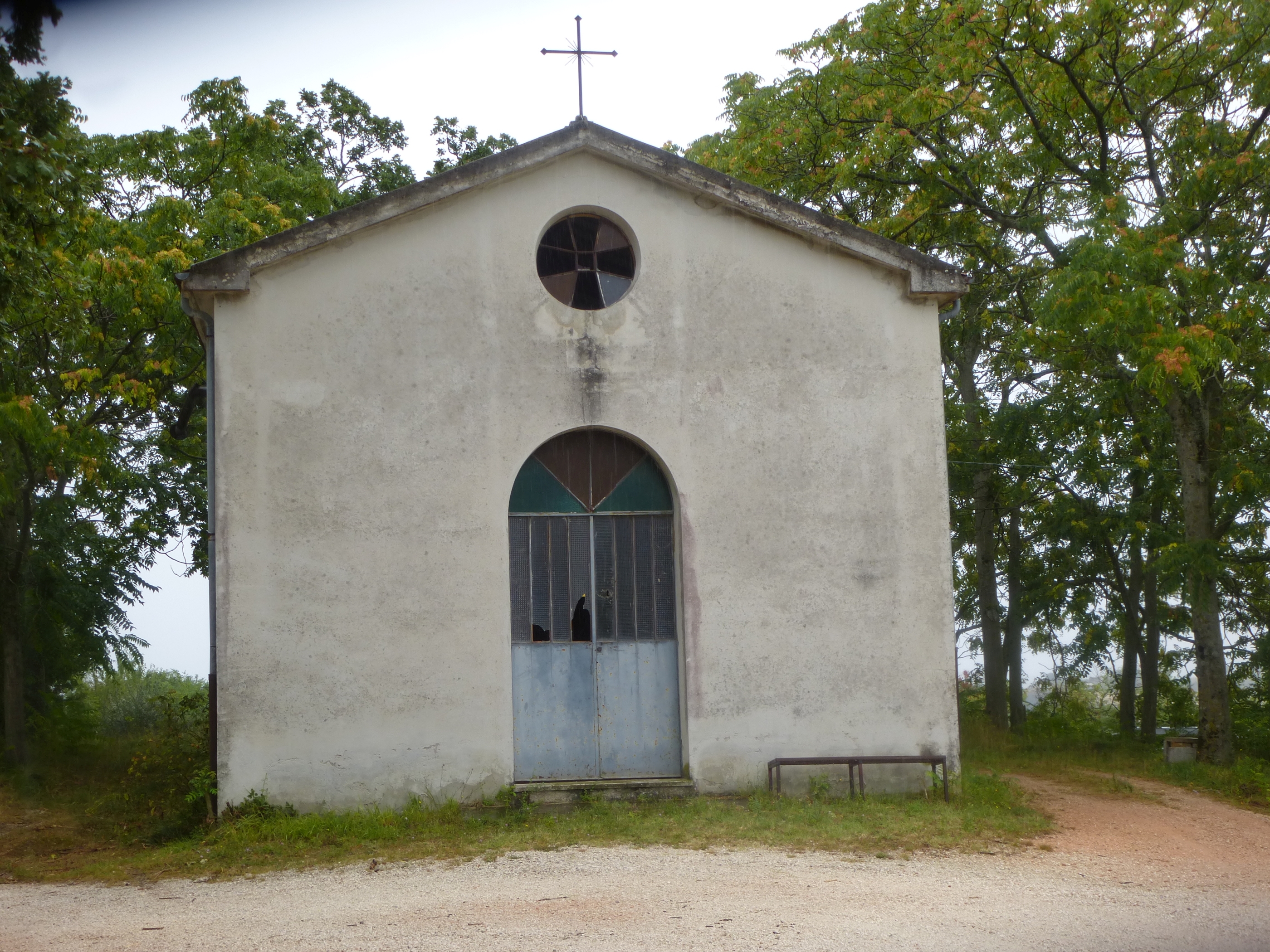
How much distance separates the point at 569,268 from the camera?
36.3 feet

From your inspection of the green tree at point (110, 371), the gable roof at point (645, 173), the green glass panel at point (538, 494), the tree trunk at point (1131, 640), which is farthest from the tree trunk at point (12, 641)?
the tree trunk at point (1131, 640)

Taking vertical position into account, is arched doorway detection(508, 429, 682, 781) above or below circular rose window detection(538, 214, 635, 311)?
below

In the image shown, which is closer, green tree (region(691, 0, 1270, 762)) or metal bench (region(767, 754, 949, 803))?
metal bench (region(767, 754, 949, 803))

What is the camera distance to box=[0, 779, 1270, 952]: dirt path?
666cm

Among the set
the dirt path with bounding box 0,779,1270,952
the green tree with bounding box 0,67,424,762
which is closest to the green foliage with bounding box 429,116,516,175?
the green tree with bounding box 0,67,424,762

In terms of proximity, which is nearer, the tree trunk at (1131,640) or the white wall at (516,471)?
the white wall at (516,471)

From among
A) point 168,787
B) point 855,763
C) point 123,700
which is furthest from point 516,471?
point 123,700

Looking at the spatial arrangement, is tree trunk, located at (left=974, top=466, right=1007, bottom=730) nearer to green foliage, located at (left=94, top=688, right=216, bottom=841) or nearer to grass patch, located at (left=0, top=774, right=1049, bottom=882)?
grass patch, located at (left=0, top=774, right=1049, bottom=882)

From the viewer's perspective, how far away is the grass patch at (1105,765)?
507 inches

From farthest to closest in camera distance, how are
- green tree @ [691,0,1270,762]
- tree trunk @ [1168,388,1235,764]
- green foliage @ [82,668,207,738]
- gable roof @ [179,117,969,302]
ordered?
green foliage @ [82,668,207,738] < tree trunk @ [1168,388,1235,764] < green tree @ [691,0,1270,762] < gable roof @ [179,117,969,302]

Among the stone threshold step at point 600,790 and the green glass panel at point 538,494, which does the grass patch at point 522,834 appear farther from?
the green glass panel at point 538,494

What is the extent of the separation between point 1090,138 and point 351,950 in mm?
13354

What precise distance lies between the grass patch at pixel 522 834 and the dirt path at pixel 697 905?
333 mm

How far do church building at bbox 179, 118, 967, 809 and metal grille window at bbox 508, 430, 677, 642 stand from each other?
0.03m
